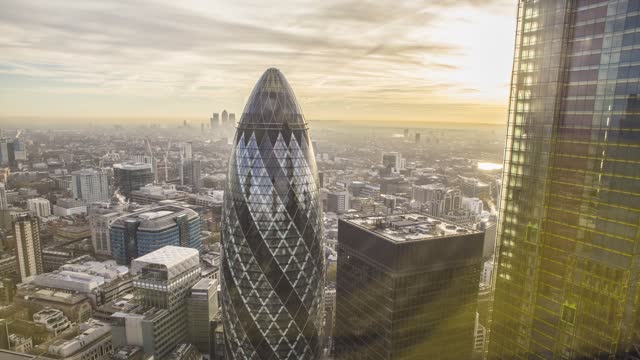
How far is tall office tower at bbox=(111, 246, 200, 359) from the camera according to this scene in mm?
48062

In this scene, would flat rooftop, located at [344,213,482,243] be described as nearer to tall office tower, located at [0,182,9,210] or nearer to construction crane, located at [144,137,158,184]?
tall office tower, located at [0,182,9,210]

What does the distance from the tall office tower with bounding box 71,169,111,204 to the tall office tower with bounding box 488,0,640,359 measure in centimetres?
12355

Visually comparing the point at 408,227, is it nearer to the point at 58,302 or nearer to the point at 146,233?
the point at 58,302

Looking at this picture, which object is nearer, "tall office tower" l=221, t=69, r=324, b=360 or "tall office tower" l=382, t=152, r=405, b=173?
"tall office tower" l=221, t=69, r=324, b=360

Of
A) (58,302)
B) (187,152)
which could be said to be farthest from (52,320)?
(187,152)

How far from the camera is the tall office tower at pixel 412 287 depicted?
32.0m

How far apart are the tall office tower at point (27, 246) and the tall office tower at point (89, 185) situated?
47877mm

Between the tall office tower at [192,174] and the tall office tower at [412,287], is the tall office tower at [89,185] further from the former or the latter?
the tall office tower at [412,287]

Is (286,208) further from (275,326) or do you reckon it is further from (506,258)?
(506,258)

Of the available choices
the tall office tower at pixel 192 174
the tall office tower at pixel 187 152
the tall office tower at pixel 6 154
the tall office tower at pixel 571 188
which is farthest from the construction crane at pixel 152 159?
the tall office tower at pixel 571 188

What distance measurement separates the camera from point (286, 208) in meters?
29.4

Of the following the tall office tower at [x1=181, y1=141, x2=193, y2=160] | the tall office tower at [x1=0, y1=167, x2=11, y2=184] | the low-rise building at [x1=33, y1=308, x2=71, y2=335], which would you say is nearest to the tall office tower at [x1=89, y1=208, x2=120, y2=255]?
the tall office tower at [x1=0, y1=167, x2=11, y2=184]

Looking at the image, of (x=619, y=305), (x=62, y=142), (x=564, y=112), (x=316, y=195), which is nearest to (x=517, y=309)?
(x=619, y=305)

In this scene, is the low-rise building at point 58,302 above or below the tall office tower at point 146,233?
below
